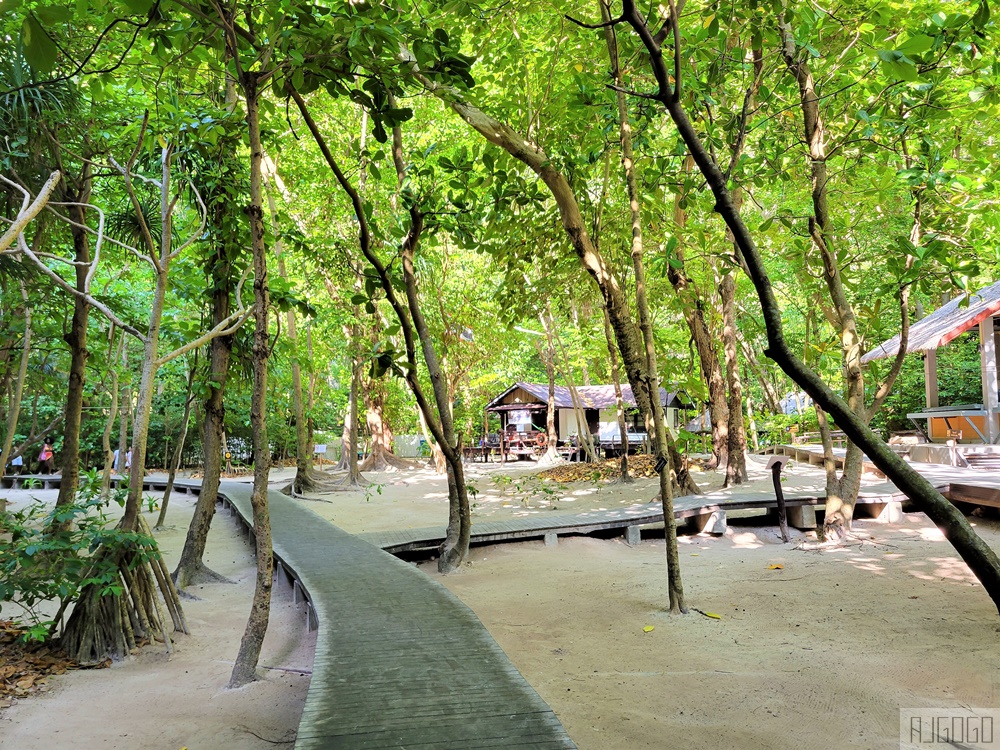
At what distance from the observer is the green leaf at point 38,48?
1286mm

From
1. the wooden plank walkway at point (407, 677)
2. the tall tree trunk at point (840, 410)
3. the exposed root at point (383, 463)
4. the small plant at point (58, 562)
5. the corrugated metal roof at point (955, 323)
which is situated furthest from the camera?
the exposed root at point (383, 463)

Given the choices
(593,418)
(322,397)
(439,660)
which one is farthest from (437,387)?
(593,418)

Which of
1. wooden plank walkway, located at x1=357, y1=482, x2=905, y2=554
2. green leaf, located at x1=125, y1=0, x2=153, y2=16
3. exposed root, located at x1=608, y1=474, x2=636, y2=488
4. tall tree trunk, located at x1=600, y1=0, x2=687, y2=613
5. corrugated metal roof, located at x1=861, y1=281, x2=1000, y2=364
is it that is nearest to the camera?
green leaf, located at x1=125, y1=0, x2=153, y2=16

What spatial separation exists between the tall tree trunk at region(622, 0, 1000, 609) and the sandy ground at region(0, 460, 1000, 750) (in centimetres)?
129

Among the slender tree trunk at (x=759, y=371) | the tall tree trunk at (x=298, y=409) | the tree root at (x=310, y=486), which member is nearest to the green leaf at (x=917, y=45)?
the tall tree trunk at (x=298, y=409)

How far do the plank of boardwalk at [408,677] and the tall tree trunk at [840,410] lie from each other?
142 cm

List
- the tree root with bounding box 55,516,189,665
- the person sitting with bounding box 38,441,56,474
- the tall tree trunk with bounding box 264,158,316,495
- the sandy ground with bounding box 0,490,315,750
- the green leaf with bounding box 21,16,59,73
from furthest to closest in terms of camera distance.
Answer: the person sitting with bounding box 38,441,56,474 → the tall tree trunk with bounding box 264,158,316,495 → the tree root with bounding box 55,516,189,665 → the sandy ground with bounding box 0,490,315,750 → the green leaf with bounding box 21,16,59,73

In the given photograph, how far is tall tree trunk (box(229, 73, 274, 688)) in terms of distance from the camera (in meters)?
3.54

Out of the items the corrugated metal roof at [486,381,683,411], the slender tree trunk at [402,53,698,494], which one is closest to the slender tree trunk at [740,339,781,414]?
the corrugated metal roof at [486,381,683,411]

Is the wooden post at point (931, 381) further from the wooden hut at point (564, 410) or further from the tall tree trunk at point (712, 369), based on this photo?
the wooden hut at point (564, 410)

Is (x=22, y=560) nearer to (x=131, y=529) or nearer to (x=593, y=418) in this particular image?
(x=131, y=529)

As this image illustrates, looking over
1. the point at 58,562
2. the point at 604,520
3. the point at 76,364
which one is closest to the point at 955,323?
the point at 604,520

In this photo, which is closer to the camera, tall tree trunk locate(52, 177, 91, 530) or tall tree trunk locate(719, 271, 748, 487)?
tall tree trunk locate(52, 177, 91, 530)

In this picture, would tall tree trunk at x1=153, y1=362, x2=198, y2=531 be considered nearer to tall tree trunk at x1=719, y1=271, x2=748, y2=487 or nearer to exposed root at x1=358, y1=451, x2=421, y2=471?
tall tree trunk at x1=719, y1=271, x2=748, y2=487
